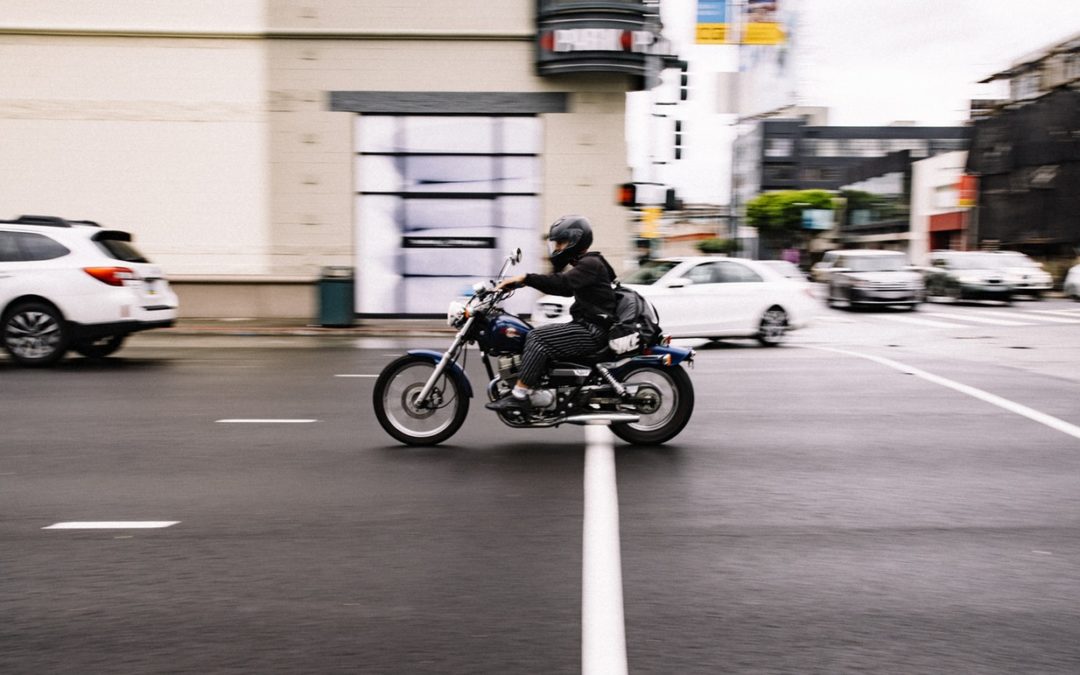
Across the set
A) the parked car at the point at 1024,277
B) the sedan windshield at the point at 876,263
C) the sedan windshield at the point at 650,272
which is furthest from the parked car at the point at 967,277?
the sedan windshield at the point at 650,272

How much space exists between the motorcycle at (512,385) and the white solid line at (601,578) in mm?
553

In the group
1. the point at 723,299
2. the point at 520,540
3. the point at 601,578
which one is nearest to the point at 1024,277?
the point at 723,299

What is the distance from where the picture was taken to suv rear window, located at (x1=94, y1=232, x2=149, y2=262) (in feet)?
41.7

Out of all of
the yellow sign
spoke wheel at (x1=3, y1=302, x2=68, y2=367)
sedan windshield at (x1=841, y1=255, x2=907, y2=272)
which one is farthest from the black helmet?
the yellow sign

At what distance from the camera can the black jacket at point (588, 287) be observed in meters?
7.20

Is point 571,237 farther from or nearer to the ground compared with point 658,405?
farther from the ground

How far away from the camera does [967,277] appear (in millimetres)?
28953

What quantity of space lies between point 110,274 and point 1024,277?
25312mm

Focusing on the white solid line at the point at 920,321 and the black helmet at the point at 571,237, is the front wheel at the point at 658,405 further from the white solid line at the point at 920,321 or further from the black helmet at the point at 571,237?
the white solid line at the point at 920,321

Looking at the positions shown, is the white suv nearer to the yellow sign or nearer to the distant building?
the yellow sign

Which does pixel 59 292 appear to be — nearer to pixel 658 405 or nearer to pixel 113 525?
pixel 113 525

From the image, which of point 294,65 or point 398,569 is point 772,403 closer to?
point 398,569

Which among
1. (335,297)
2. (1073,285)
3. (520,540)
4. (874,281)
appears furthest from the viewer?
(1073,285)

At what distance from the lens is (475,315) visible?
23.9 feet
